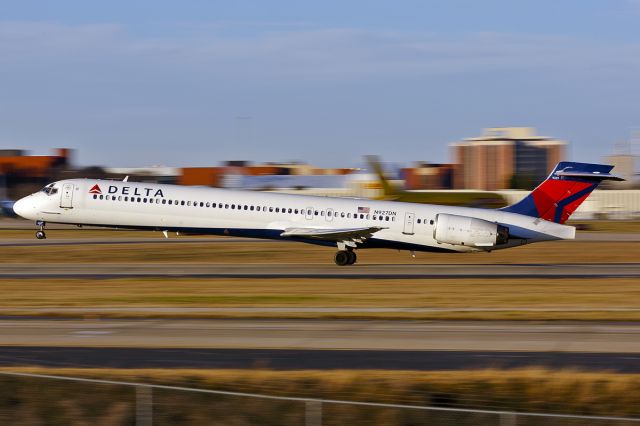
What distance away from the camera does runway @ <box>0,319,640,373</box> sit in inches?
738

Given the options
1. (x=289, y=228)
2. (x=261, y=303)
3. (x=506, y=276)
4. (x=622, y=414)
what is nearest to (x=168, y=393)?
(x=622, y=414)

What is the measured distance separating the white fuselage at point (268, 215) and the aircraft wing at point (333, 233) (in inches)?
17.2

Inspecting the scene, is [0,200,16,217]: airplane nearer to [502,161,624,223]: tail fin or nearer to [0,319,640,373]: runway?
[502,161,624,223]: tail fin

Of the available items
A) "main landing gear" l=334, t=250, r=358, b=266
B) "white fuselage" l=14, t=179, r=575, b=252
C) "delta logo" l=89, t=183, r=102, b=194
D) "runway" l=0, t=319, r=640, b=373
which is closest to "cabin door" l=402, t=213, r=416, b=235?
"white fuselage" l=14, t=179, r=575, b=252

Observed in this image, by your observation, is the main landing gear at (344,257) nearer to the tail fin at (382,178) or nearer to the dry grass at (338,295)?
the dry grass at (338,295)

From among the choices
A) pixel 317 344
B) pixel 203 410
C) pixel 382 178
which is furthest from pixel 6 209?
pixel 203 410

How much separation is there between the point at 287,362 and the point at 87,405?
7.38 metres

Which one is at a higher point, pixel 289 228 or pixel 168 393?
pixel 289 228

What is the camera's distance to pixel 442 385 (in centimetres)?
1625

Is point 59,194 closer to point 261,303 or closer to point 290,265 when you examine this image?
point 290,265

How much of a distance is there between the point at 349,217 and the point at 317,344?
910 inches

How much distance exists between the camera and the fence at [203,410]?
975 centimetres

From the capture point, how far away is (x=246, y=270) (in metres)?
41.3

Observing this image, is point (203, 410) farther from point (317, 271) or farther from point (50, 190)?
point (50, 190)
